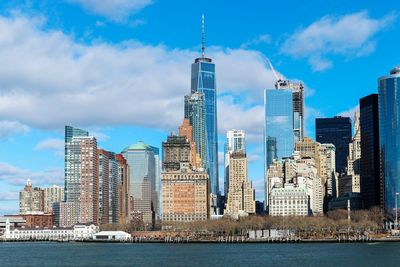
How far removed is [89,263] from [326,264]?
121 ft

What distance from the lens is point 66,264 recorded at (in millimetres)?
119812

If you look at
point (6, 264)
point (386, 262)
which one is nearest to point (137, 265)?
point (6, 264)

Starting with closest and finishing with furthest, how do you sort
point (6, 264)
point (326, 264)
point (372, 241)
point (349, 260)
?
point (326, 264) < point (349, 260) < point (6, 264) < point (372, 241)

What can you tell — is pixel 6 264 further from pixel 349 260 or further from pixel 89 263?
pixel 349 260

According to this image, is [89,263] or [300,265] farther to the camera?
[89,263]

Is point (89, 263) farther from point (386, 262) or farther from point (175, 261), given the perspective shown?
point (386, 262)

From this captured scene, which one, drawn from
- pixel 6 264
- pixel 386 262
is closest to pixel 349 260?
pixel 386 262

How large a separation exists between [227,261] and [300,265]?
53.1 feet

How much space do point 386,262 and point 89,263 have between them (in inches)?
1781

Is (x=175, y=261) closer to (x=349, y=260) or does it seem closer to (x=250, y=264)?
(x=250, y=264)

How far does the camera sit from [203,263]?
381ft

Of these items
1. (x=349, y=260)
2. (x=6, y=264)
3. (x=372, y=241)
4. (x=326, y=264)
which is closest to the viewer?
(x=326, y=264)

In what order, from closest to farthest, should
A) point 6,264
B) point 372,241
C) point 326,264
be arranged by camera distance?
point 326,264, point 6,264, point 372,241

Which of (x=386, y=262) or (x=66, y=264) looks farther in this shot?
(x=66, y=264)
